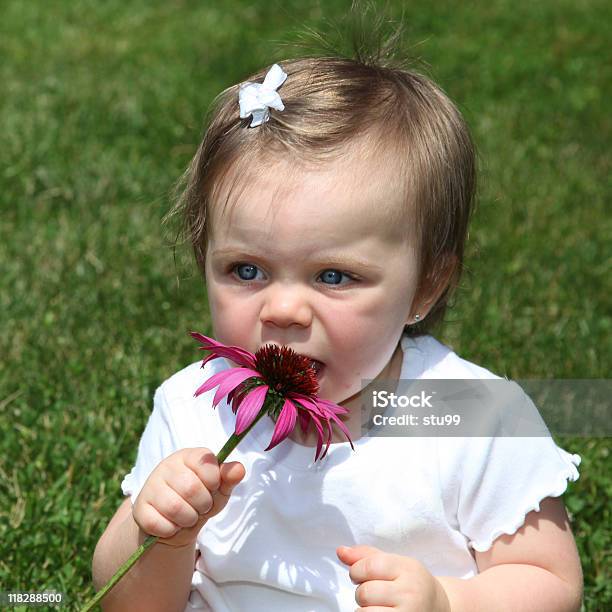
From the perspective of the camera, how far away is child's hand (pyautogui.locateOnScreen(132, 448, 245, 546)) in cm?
223

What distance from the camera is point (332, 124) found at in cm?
243

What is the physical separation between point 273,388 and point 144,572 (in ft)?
2.19

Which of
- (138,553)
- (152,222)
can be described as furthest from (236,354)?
(152,222)

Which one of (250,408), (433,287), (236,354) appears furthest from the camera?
(433,287)

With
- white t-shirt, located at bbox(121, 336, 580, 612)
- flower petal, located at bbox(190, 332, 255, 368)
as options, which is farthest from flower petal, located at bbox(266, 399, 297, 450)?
white t-shirt, located at bbox(121, 336, 580, 612)

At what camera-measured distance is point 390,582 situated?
2.22 metres

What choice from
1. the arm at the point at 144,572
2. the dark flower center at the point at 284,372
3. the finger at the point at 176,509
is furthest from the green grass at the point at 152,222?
the dark flower center at the point at 284,372

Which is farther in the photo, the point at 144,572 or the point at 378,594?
the point at 144,572

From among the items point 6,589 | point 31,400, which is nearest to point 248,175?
point 6,589

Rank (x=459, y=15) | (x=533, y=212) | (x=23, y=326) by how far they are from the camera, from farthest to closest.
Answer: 1. (x=459, y=15)
2. (x=533, y=212)
3. (x=23, y=326)

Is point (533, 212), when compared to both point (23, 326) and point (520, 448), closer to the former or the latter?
point (23, 326)

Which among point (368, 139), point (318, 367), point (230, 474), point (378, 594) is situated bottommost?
point (378, 594)

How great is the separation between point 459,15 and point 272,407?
19.2ft

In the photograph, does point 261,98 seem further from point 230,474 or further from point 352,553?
point 352,553
